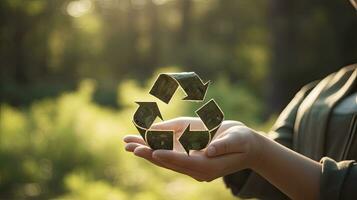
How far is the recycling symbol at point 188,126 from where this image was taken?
184cm

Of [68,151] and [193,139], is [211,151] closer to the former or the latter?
[193,139]

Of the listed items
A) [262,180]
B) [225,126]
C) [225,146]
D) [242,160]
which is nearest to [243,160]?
[242,160]

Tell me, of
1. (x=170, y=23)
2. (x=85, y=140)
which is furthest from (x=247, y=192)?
(x=170, y=23)

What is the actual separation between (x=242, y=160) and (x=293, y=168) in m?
Answer: 0.16

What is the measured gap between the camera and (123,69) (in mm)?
26328

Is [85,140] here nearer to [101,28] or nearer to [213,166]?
[213,166]

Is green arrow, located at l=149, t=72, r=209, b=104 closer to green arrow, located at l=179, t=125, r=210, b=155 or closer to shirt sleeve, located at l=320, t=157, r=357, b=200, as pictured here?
green arrow, located at l=179, t=125, r=210, b=155

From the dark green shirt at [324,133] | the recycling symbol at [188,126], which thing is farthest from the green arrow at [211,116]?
the dark green shirt at [324,133]

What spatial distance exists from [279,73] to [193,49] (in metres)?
10.7

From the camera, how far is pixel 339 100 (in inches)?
82.1

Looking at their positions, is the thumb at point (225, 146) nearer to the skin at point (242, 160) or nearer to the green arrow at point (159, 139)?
the skin at point (242, 160)

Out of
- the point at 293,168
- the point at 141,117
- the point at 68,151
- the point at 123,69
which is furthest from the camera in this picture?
the point at 123,69

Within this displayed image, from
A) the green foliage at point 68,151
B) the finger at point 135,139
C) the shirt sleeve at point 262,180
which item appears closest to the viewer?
the finger at point 135,139

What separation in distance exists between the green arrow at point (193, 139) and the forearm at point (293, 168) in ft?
0.54
